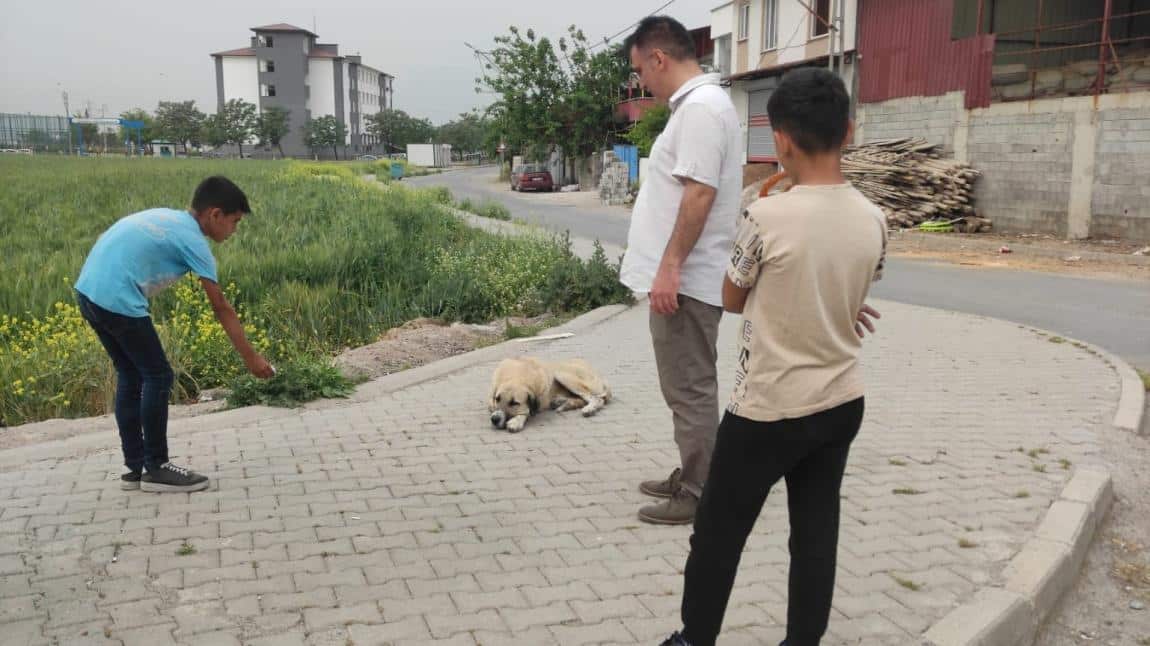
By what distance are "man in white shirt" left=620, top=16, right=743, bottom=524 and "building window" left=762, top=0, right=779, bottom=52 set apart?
29454mm

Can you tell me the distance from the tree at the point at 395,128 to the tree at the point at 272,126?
60.3 feet

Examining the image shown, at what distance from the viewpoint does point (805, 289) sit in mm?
2586

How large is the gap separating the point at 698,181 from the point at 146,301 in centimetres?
264

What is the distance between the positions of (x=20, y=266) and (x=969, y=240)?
16678mm

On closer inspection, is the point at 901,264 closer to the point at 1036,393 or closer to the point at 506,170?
the point at 1036,393

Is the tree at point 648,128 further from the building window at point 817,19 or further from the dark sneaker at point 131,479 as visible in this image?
the dark sneaker at point 131,479

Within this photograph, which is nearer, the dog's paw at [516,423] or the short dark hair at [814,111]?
the short dark hair at [814,111]

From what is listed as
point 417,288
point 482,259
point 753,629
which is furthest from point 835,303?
point 482,259

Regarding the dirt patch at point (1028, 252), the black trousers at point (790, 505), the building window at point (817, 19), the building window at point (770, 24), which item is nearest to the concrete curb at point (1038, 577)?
the black trousers at point (790, 505)

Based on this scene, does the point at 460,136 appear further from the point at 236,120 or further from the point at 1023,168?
the point at 1023,168

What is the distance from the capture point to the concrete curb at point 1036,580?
3.20 meters

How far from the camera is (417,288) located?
35.1 ft

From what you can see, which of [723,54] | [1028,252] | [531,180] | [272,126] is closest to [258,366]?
[1028,252]

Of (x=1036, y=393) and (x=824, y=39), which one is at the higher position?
(x=824, y=39)
